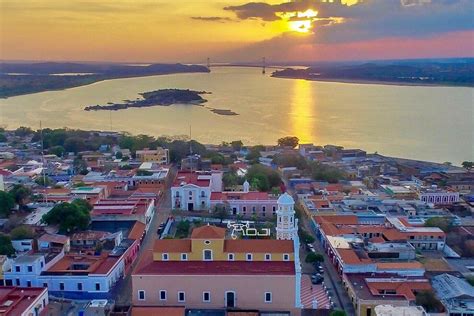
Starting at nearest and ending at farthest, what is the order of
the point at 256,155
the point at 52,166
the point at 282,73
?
the point at 52,166 → the point at 256,155 → the point at 282,73

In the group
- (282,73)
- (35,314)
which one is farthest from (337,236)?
(282,73)

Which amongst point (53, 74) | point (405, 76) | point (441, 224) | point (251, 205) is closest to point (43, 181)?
point (251, 205)

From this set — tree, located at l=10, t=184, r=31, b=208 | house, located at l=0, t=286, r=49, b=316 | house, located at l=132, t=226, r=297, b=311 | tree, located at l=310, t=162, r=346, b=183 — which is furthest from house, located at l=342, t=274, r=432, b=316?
tree, located at l=10, t=184, r=31, b=208

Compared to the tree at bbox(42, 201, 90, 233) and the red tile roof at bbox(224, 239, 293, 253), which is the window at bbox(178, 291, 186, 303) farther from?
the tree at bbox(42, 201, 90, 233)

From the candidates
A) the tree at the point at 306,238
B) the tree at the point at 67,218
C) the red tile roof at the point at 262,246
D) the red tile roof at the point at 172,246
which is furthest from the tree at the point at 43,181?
the red tile roof at the point at 262,246

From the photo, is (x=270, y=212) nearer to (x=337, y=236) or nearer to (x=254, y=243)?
(x=337, y=236)

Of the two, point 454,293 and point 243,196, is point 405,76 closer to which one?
point 243,196
